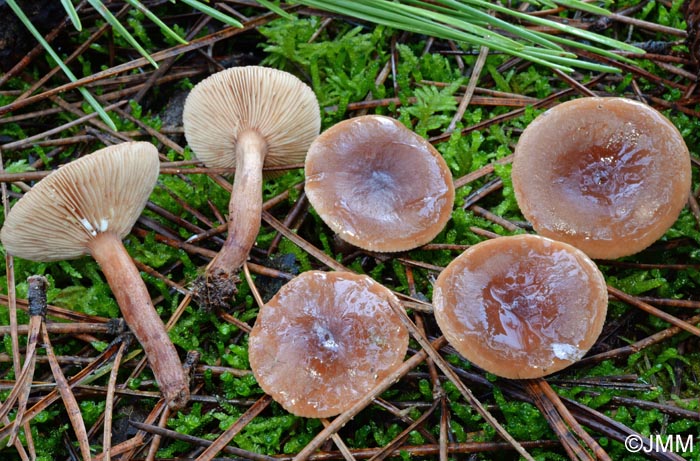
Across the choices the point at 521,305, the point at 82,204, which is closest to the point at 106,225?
the point at 82,204

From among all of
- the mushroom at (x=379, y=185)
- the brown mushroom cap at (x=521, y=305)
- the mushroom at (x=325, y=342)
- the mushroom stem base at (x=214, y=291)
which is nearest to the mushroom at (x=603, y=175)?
the brown mushroom cap at (x=521, y=305)

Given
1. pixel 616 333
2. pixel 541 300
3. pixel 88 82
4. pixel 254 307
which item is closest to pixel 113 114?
pixel 88 82

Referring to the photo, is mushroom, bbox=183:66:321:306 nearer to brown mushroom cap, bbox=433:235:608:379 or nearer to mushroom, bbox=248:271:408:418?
mushroom, bbox=248:271:408:418

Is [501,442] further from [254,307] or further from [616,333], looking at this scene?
[254,307]

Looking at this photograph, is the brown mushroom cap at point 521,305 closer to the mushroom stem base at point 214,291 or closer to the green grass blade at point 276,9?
the mushroom stem base at point 214,291

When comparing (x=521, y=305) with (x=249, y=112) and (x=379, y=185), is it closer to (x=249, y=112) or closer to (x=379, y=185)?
(x=379, y=185)

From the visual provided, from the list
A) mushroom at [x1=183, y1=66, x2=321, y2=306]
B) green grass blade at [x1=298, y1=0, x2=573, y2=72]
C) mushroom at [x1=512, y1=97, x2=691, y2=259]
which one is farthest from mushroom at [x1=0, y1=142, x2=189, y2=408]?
mushroom at [x1=512, y1=97, x2=691, y2=259]
